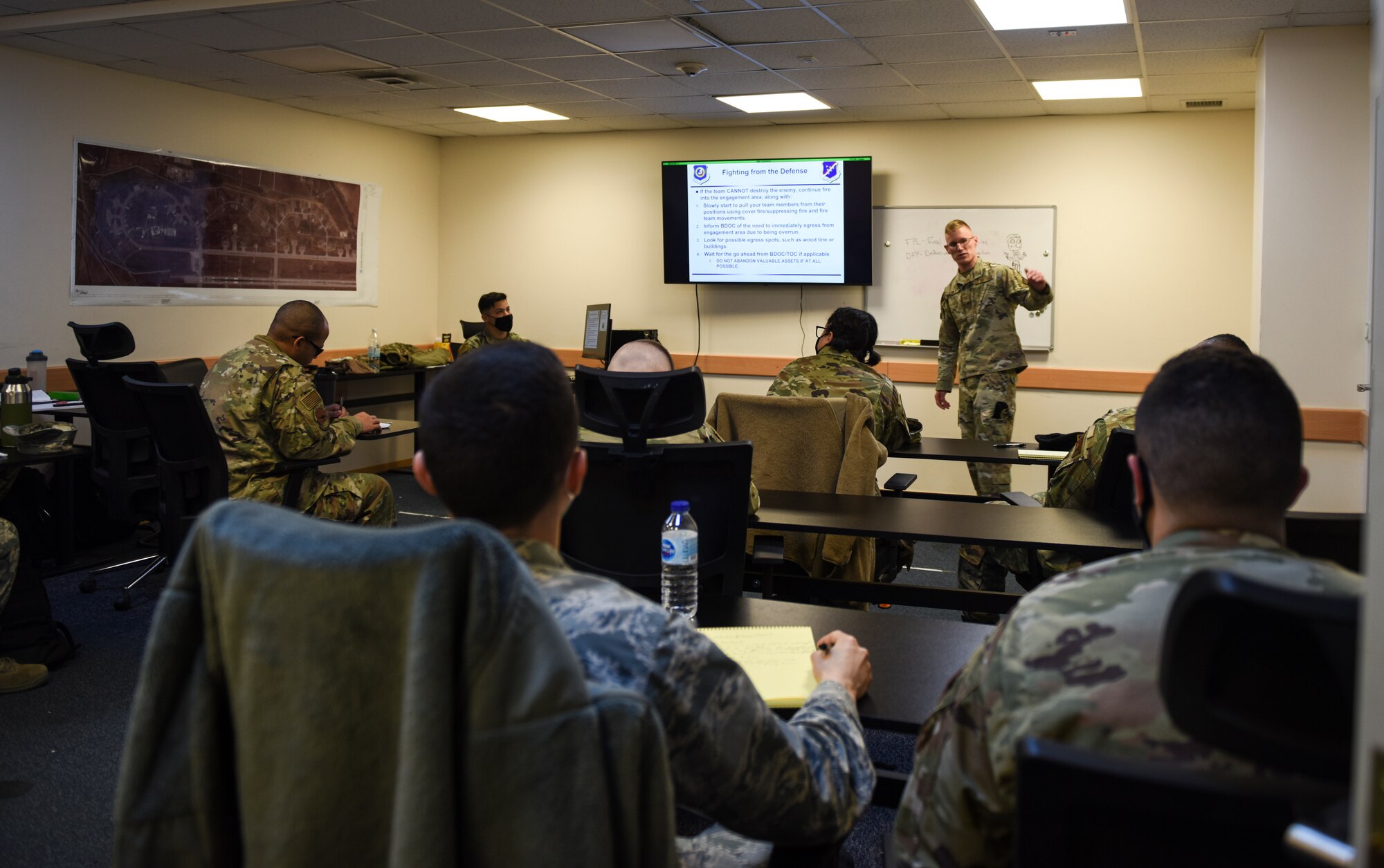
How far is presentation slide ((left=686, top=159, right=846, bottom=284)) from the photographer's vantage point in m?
7.17

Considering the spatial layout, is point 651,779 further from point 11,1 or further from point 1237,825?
point 11,1

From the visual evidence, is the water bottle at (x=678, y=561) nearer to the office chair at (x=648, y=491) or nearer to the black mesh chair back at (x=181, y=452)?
the office chair at (x=648, y=491)

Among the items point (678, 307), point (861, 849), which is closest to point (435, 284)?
point (678, 307)

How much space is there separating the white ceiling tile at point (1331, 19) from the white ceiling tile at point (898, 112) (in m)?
2.27

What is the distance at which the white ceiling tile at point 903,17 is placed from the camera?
438 centimetres

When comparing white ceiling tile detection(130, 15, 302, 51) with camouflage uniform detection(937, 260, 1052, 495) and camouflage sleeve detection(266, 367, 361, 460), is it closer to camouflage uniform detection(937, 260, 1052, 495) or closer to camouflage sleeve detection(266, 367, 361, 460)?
camouflage sleeve detection(266, 367, 361, 460)

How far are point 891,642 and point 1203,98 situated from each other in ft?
18.0

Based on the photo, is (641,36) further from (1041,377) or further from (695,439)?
(1041,377)

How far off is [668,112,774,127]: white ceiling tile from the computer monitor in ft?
4.59

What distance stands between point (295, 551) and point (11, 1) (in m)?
5.04

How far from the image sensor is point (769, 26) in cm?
479

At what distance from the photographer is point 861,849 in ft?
8.32

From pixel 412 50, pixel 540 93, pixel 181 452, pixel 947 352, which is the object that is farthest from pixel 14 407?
pixel 947 352

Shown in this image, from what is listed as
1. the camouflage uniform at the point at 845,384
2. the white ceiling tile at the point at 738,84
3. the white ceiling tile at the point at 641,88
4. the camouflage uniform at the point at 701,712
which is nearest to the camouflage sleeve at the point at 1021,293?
the white ceiling tile at the point at 738,84
